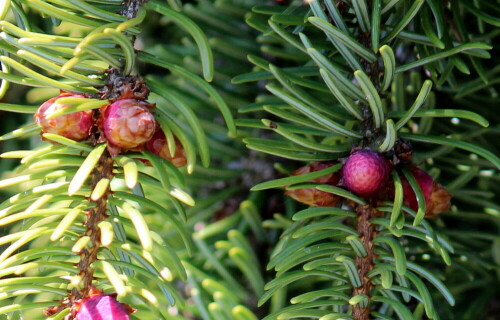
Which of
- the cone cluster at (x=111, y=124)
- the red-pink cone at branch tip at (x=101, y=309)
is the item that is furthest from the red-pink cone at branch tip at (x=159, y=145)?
the red-pink cone at branch tip at (x=101, y=309)

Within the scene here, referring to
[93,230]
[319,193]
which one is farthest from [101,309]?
[319,193]

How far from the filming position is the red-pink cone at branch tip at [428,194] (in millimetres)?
499

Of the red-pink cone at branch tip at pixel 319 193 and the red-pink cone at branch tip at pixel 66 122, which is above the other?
the red-pink cone at branch tip at pixel 66 122

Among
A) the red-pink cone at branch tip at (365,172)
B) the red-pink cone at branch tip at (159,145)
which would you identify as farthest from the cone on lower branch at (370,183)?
the red-pink cone at branch tip at (159,145)

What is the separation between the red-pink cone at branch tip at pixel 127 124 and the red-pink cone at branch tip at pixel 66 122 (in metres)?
0.02

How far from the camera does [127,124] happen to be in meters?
0.44

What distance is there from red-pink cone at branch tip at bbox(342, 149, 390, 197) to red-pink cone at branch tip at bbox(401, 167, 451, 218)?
0.02 meters

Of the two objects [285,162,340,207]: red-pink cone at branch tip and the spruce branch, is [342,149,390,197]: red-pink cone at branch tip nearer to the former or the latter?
[285,162,340,207]: red-pink cone at branch tip

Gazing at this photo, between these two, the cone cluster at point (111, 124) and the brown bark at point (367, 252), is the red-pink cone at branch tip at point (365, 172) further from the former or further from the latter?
the cone cluster at point (111, 124)

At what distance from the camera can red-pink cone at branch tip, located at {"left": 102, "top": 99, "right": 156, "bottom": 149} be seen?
0.44 meters

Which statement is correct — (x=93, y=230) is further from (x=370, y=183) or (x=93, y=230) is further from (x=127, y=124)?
(x=370, y=183)

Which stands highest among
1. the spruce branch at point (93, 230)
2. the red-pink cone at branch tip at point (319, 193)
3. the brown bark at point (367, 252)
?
the spruce branch at point (93, 230)

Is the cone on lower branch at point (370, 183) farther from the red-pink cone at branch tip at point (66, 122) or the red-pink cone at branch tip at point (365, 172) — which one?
the red-pink cone at branch tip at point (66, 122)

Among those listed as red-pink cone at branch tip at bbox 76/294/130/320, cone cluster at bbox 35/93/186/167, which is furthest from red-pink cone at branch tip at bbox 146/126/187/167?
red-pink cone at branch tip at bbox 76/294/130/320
